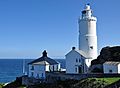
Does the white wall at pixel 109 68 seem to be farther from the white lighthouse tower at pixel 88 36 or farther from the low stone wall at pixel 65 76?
the white lighthouse tower at pixel 88 36

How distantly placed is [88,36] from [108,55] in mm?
4494

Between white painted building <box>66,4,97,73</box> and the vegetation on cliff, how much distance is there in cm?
116

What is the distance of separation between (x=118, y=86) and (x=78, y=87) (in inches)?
269

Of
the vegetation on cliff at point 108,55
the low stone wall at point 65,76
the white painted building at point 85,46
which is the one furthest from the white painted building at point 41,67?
the vegetation on cliff at point 108,55

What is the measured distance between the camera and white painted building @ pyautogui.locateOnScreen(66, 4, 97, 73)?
49844 mm

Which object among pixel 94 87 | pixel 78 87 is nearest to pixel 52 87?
pixel 78 87

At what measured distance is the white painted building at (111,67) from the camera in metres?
44.5

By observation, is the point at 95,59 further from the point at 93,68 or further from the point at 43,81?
the point at 43,81

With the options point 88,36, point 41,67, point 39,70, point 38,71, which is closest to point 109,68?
point 88,36

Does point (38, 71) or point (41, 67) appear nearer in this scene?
point (41, 67)

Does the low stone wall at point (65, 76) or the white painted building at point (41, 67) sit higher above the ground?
the white painted building at point (41, 67)

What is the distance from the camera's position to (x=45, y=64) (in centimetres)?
5409

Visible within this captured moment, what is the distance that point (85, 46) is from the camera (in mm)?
50812

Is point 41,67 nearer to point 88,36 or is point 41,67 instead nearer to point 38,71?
point 38,71
